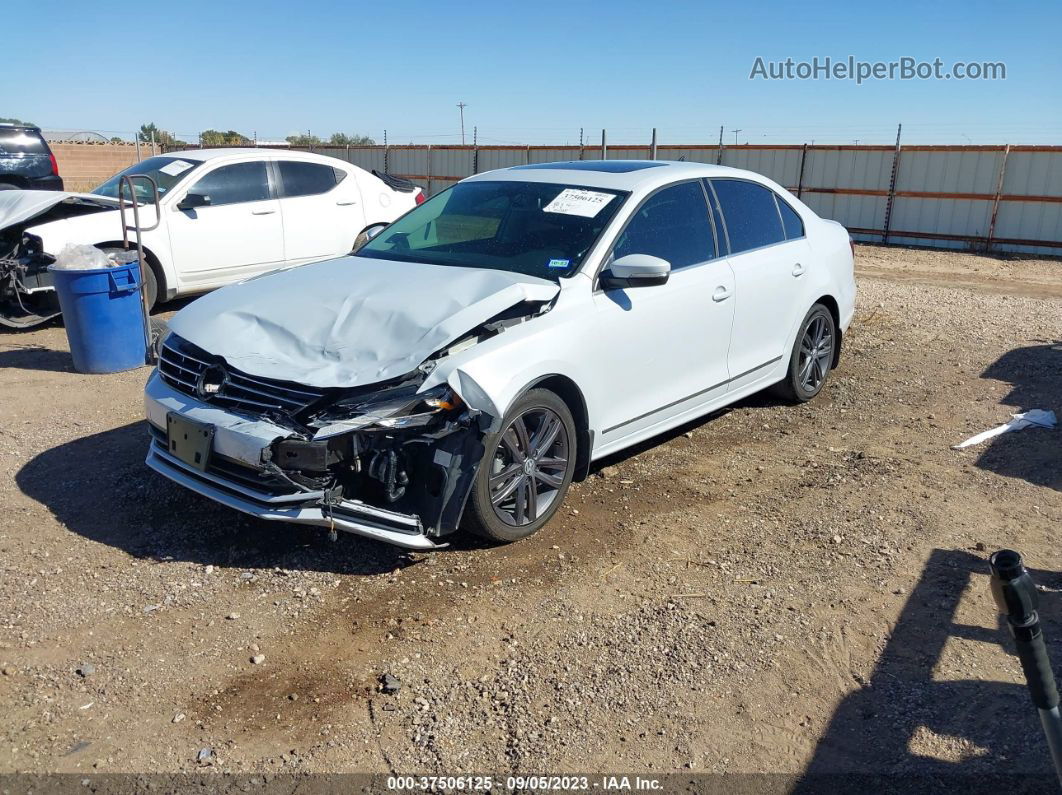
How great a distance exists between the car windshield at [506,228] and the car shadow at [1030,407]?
9.73 feet

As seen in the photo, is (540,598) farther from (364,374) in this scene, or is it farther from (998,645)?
(998,645)

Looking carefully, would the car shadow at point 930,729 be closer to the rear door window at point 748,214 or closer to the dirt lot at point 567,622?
the dirt lot at point 567,622

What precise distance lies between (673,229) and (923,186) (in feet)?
50.0

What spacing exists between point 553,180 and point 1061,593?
3.39 m

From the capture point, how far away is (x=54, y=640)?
135 inches

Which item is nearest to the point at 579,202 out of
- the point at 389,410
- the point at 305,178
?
the point at 389,410

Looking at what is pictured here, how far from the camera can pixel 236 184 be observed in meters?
9.20

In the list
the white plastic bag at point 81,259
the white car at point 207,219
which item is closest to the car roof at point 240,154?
the white car at point 207,219

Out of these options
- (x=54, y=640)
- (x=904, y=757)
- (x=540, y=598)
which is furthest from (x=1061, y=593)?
(x=54, y=640)

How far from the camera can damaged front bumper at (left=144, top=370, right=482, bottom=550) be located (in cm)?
368

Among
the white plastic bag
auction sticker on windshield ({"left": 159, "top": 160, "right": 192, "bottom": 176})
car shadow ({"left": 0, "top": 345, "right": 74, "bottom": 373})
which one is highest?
auction sticker on windshield ({"left": 159, "top": 160, "right": 192, "bottom": 176})

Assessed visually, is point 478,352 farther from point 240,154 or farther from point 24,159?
point 24,159

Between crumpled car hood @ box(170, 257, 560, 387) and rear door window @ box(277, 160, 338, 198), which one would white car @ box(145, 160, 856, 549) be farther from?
rear door window @ box(277, 160, 338, 198)

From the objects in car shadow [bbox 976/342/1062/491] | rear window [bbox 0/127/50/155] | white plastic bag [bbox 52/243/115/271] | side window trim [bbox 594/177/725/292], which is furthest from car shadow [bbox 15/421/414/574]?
rear window [bbox 0/127/50/155]
